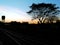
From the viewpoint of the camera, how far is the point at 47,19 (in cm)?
6725

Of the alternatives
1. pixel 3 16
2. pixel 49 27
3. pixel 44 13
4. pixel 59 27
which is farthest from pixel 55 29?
pixel 3 16

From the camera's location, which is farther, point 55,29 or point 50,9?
point 50,9

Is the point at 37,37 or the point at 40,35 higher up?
the point at 40,35

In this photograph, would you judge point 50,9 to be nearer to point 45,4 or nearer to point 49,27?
point 45,4

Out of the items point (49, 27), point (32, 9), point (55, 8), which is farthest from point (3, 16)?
point (49, 27)

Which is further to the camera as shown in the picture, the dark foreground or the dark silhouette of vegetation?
the dark silhouette of vegetation

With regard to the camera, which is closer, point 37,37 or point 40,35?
point 37,37

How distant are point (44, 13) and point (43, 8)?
1.87m

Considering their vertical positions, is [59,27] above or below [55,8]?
below

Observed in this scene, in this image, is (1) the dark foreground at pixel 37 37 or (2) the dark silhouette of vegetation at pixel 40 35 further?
(2) the dark silhouette of vegetation at pixel 40 35

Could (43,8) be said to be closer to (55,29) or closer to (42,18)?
(42,18)

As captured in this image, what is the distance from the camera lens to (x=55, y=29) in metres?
25.1

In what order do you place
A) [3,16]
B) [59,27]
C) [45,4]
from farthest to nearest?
[3,16], [45,4], [59,27]

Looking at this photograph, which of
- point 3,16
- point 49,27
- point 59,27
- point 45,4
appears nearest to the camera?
point 59,27
